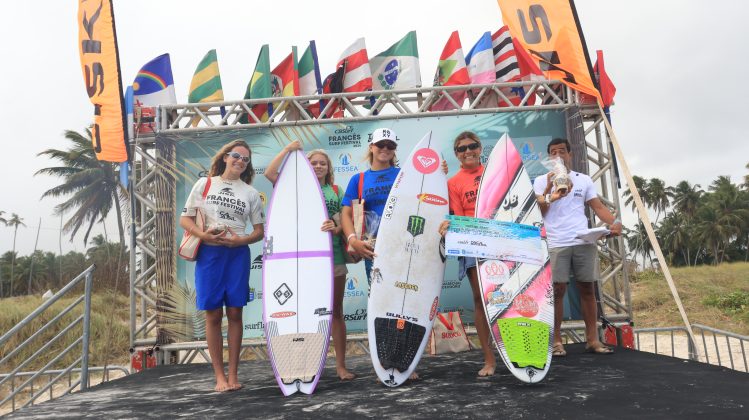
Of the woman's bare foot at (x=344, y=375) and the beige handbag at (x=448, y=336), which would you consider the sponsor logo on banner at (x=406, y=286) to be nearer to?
the woman's bare foot at (x=344, y=375)

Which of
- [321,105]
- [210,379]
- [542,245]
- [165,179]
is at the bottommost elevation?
[210,379]

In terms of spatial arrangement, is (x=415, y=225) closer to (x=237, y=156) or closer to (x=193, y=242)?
(x=237, y=156)

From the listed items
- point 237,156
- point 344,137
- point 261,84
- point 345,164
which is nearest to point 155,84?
point 261,84

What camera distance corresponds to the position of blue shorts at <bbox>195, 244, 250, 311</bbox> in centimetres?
274

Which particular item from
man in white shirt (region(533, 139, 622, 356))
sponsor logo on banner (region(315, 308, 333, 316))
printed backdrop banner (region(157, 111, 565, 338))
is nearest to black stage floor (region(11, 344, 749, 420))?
man in white shirt (region(533, 139, 622, 356))

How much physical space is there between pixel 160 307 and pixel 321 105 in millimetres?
2769

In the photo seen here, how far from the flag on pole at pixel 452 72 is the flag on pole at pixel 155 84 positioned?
3.04m

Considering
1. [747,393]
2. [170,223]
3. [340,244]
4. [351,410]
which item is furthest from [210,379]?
[747,393]

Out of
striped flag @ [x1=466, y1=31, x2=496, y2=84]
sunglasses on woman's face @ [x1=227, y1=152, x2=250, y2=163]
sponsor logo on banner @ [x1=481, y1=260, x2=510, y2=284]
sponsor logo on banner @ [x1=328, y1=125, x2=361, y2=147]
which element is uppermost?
striped flag @ [x1=466, y1=31, x2=496, y2=84]

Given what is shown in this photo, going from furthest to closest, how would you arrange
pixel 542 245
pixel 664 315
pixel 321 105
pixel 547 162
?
pixel 664 315 → pixel 321 105 → pixel 547 162 → pixel 542 245

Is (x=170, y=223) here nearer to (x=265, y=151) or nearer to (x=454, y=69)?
(x=265, y=151)

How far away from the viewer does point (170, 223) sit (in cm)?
502

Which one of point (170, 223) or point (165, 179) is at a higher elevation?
point (165, 179)

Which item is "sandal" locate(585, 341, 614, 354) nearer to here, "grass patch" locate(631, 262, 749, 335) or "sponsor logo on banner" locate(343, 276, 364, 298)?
"sponsor logo on banner" locate(343, 276, 364, 298)
